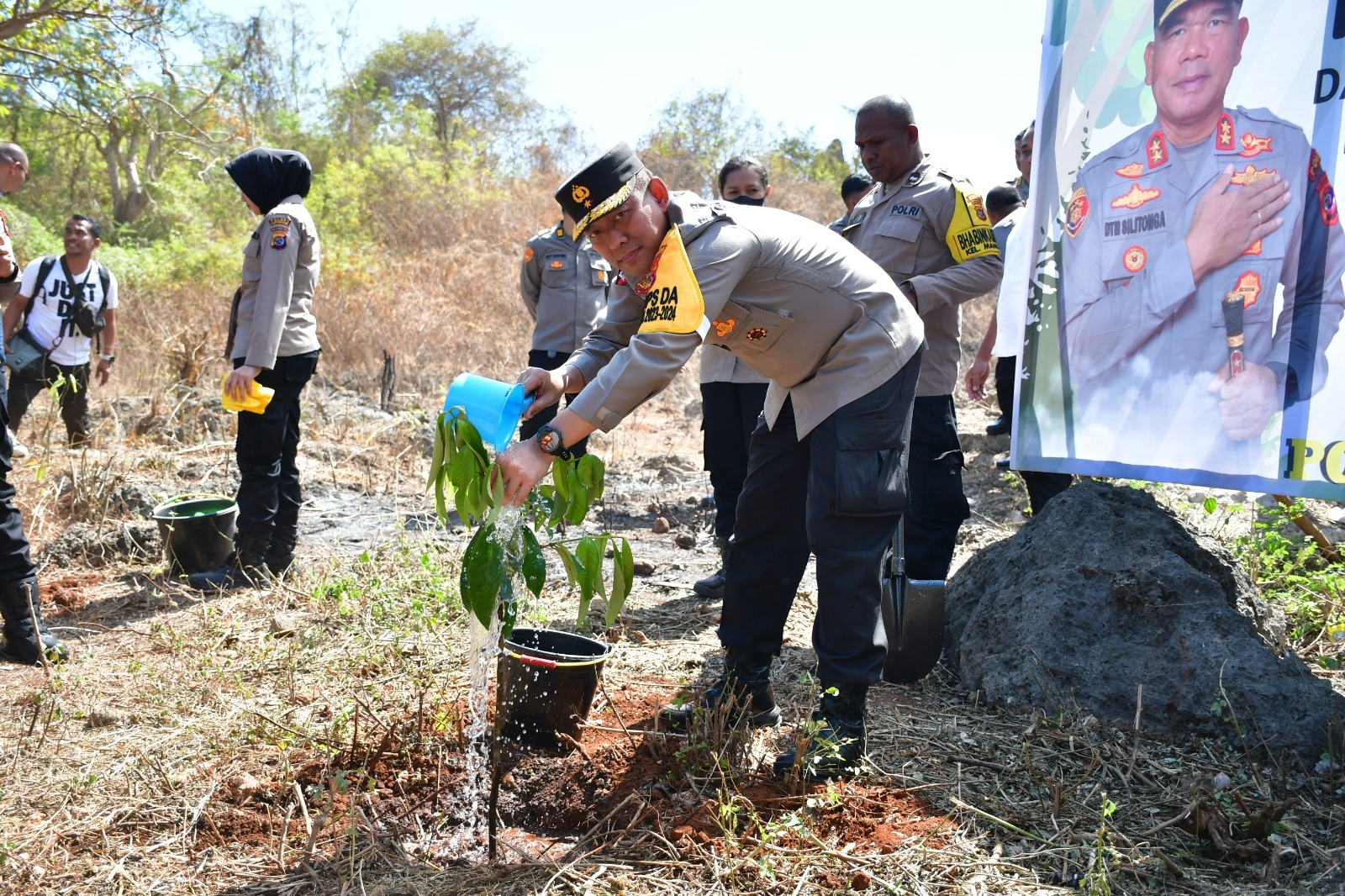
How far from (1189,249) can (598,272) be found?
3349 mm

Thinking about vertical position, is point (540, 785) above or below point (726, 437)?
below

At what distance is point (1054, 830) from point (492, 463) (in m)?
1.67

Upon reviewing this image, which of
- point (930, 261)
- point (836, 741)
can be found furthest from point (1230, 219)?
point (836, 741)

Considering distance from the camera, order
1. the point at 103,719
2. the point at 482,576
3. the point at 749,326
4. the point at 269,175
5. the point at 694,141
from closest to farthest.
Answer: the point at 482,576
the point at 749,326
the point at 103,719
the point at 269,175
the point at 694,141

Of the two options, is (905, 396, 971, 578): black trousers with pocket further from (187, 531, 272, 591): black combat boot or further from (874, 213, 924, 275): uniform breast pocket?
(187, 531, 272, 591): black combat boot

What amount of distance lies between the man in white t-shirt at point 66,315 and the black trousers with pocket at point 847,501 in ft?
17.1

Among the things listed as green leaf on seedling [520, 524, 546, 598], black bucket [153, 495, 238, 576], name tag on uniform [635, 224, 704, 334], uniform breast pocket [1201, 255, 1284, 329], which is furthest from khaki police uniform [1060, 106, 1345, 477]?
black bucket [153, 495, 238, 576]

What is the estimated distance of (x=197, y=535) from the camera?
471cm

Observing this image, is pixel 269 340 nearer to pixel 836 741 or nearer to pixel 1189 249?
pixel 836 741

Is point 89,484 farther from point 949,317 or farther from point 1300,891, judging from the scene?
point 1300,891

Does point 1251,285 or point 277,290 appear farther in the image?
point 277,290

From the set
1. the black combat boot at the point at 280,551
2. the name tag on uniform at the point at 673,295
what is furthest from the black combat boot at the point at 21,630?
the name tag on uniform at the point at 673,295

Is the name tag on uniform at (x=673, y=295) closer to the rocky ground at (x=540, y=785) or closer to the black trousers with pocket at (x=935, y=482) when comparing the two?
the rocky ground at (x=540, y=785)

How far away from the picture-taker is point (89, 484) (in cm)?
557
